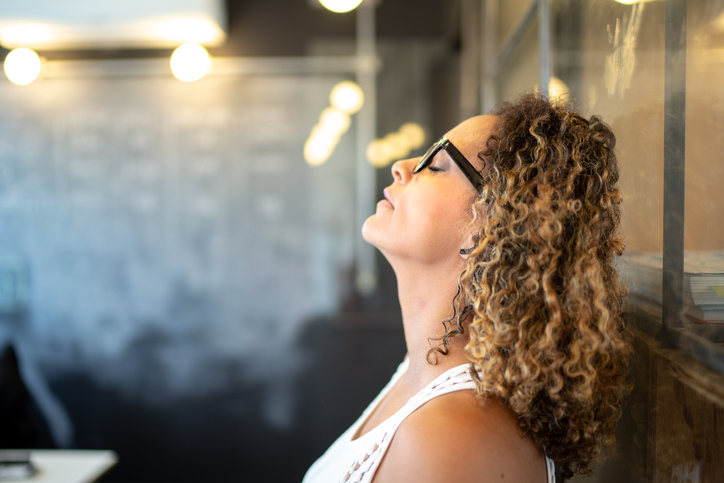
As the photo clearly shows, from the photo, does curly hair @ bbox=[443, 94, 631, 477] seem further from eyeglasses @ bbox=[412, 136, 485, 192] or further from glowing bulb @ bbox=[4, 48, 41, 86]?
glowing bulb @ bbox=[4, 48, 41, 86]

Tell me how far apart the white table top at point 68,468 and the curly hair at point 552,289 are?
71.6 inches

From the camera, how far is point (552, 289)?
0.77 meters

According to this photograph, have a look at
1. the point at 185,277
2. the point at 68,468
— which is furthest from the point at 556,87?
the point at 185,277

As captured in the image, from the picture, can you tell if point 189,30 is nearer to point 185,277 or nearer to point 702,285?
point 185,277

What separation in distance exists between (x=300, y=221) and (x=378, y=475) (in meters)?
2.64

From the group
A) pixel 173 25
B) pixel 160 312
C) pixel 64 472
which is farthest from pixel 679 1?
pixel 160 312

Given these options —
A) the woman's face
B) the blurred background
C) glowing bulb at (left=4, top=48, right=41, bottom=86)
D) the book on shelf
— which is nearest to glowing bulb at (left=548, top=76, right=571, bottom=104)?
the woman's face

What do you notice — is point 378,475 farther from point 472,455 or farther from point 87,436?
point 87,436

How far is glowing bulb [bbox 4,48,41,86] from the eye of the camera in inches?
123

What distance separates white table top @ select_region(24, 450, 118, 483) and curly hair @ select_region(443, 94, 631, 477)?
71.6 inches

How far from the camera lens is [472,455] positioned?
2.31ft

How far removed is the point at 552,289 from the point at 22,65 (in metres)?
3.56

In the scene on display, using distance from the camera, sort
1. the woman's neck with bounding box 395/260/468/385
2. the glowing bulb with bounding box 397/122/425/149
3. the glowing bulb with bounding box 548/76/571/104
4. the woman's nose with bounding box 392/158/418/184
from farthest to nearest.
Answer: the glowing bulb with bounding box 397/122/425/149 < the glowing bulb with bounding box 548/76/571/104 < the woman's nose with bounding box 392/158/418/184 < the woman's neck with bounding box 395/260/468/385

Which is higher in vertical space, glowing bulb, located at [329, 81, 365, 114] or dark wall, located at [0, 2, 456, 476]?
glowing bulb, located at [329, 81, 365, 114]
